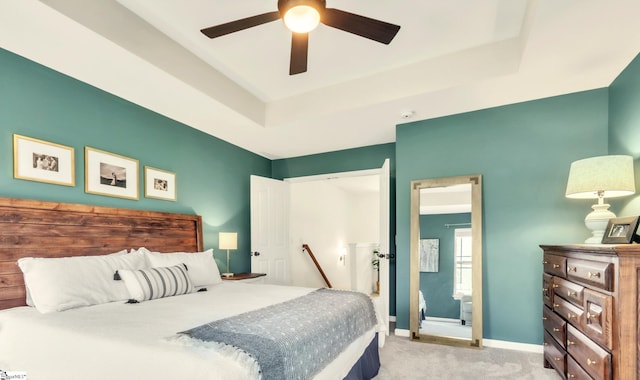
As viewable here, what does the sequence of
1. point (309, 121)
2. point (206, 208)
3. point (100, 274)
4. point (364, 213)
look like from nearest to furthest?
point (100, 274) < point (309, 121) < point (206, 208) < point (364, 213)

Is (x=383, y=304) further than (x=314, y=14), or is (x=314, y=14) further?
(x=383, y=304)

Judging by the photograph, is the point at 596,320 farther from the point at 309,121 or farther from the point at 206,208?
the point at 206,208

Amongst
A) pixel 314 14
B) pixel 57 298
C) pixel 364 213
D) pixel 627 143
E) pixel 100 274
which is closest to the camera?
pixel 314 14

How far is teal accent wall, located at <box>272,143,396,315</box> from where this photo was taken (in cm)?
433

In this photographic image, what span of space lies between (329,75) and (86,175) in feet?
7.86

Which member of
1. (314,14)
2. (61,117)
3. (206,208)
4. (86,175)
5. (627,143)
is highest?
(314,14)

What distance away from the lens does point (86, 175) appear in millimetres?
2785

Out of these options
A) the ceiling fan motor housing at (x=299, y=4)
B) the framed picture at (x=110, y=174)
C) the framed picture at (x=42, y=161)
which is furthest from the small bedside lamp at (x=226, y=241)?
the ceiling fan motor housing at (x=299, y=4)

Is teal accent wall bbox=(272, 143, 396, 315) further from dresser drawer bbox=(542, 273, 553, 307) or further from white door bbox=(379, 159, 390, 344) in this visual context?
dresser drawer bbox=(542, 273, 553, 307)

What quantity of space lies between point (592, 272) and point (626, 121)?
1.56 metres

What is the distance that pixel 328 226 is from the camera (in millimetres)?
6859

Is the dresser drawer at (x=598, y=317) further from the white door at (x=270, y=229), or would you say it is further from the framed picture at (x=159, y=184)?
the framed picture at (x=159, y=184)

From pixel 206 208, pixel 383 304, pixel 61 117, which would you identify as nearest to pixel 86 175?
pixel 61 117

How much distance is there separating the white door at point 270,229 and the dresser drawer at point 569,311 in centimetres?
329
